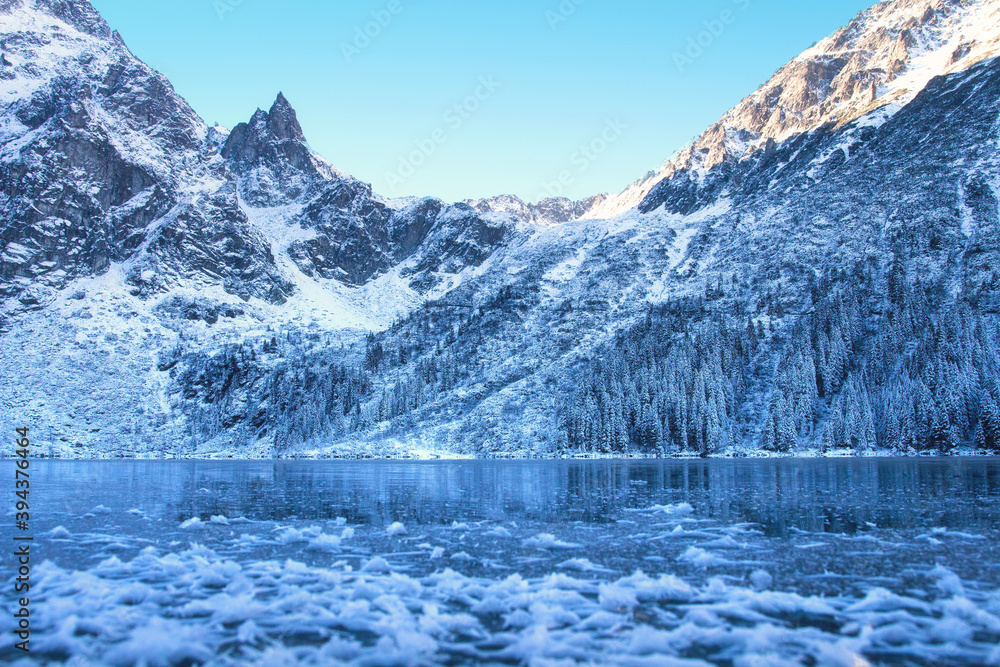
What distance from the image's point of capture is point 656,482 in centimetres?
5081

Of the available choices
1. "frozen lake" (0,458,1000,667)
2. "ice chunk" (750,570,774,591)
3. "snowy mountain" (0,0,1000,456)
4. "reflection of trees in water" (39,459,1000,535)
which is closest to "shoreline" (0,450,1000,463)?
"snowy mountain" (0,0,1000,456)

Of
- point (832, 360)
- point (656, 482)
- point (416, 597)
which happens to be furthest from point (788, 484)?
point (832, 360)

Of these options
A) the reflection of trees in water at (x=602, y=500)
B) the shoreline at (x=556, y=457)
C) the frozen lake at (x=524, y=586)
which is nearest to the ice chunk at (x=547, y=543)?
the frozen lake at (x=524, y=586)

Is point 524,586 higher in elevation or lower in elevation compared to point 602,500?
higher

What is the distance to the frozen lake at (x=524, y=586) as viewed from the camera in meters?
11.0

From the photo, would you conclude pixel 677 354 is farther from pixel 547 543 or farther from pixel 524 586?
pixel 524 586

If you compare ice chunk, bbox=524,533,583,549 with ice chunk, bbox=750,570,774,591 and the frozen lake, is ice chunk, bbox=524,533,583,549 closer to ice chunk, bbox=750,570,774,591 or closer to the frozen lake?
the frozen lake

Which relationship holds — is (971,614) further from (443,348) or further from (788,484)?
(443,348)

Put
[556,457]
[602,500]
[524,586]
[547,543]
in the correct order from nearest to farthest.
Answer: [524,586]
[547,543]
[602,500]
[556,457]

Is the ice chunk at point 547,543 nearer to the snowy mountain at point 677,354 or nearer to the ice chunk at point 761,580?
the ice chunk at point 761,580

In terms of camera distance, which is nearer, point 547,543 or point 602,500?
point 547,543

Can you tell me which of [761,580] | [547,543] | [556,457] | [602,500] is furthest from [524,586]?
[556,457]

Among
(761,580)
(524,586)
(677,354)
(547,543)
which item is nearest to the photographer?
(524,586)

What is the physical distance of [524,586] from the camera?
49.9 feet
